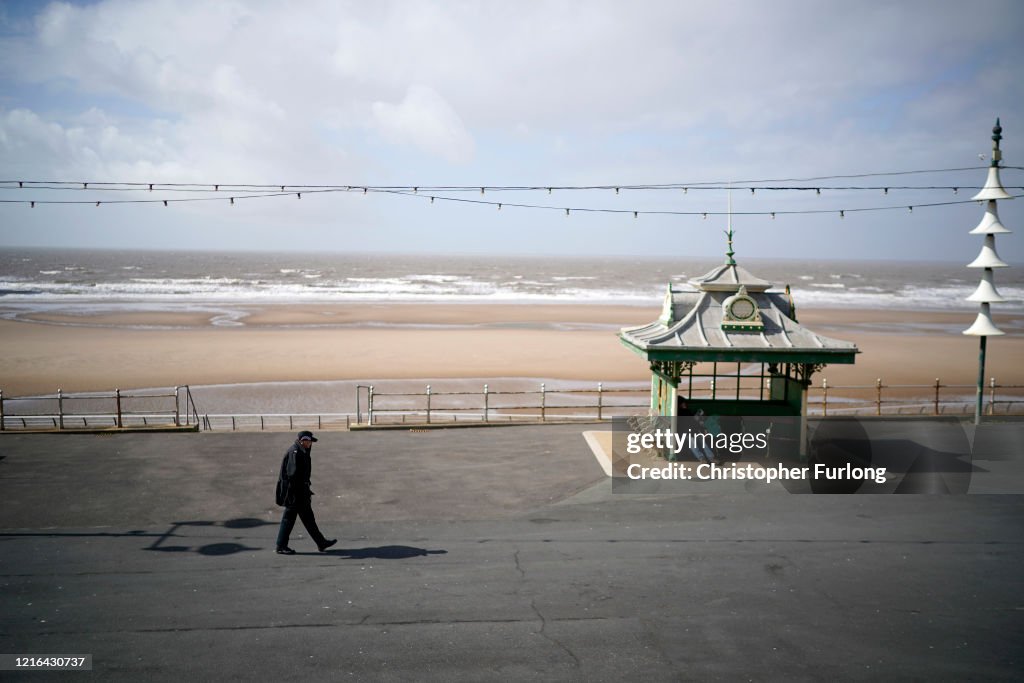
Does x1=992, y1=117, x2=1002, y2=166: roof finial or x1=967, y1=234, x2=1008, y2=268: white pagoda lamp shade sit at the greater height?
x1=992, y1=117, x2=1002, y2=166: roof finial

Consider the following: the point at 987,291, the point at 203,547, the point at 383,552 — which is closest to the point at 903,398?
the point at 987,291

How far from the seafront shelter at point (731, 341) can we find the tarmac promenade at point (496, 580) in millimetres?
3002

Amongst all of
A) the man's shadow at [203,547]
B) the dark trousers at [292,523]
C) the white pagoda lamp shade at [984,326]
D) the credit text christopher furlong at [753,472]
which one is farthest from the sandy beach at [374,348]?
the dark trousers at [292,523]

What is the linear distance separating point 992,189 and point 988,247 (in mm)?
1538

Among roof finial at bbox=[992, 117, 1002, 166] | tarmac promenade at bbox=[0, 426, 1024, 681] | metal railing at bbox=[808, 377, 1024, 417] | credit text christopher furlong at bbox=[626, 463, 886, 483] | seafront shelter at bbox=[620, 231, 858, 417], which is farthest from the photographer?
metal railing at bbox=[808, 377, 1024, 417]

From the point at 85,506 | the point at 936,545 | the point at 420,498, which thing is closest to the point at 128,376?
the point at 85,506

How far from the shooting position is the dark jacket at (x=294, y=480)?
10008mm

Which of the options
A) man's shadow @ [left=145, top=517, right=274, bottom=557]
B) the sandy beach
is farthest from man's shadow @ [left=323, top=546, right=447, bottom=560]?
the sandy beach

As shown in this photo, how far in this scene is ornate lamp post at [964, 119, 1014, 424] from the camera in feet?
60.9

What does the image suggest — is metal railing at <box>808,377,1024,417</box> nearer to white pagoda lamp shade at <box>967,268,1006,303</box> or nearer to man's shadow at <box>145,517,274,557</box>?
white pagoda lamp shade at <box>967,268,1006,303</box>

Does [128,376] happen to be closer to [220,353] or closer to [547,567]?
[220,353]

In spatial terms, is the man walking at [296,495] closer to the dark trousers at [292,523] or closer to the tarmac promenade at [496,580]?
the dark trousers at [292,523]

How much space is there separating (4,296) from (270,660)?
283 feet

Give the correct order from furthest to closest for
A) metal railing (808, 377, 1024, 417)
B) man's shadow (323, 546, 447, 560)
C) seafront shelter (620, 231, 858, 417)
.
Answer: metal railing (808, 377, 1024, 417)
seafront shelter (620, 231, 858, 417)
man's shadow (323, 546, 447, 560)
